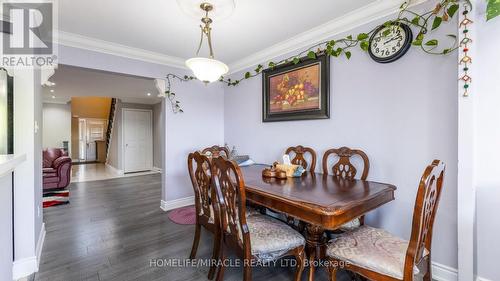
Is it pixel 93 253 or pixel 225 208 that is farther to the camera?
pixel 93 253

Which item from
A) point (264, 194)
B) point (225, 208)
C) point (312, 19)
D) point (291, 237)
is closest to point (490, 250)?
point (291, 237)

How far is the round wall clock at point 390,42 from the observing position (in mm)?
1854

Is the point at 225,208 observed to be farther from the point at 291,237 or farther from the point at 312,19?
the point at 312,19

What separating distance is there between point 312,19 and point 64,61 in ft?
9.48

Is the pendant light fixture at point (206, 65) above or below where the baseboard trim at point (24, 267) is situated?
above

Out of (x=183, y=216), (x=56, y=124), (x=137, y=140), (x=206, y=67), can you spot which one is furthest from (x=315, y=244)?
(x=56, y=124)

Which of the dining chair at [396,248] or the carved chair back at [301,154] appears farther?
the carved chair back at [301,154]

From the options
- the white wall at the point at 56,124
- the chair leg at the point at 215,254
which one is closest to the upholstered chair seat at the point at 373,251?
the chair leg at the point at 215,254

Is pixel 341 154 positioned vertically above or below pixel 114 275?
above

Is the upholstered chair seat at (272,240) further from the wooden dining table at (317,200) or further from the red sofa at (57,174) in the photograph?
the red sofa at (57,174)

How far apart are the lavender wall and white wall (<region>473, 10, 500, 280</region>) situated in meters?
0.13

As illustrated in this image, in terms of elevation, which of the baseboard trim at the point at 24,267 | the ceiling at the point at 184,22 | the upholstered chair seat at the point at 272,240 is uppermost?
the ceiling at the point at 184,22

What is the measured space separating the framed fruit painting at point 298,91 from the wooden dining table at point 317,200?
0.96m

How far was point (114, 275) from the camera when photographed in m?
1.84
